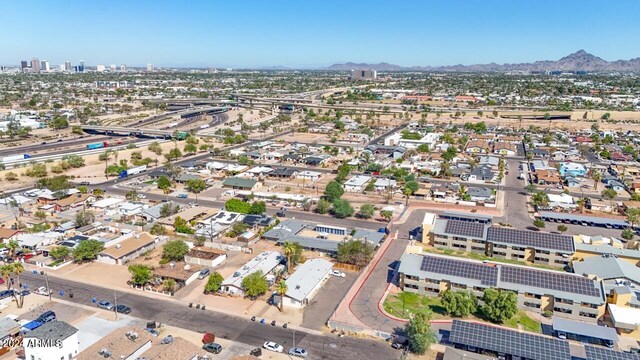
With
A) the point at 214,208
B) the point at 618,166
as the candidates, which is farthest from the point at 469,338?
the point at 618,166

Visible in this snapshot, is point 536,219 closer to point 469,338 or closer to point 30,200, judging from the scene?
point 469,338

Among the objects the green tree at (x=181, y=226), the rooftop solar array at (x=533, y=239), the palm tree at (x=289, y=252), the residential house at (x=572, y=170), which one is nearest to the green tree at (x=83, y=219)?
the green tree at (x=181, y=226)

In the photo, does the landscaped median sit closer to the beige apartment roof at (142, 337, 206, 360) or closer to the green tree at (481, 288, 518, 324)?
the green tree at (481, 288, 518, 324)

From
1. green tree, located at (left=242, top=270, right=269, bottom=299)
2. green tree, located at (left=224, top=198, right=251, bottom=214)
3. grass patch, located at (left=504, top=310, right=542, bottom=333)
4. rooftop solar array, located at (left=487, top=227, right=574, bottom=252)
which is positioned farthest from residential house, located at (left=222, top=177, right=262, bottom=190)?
grass patch, located at (left=504, top=310, right=542, bottom=333)

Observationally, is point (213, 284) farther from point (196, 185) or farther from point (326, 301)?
point (196, 185)

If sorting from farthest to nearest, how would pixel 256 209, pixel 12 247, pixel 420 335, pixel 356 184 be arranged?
pixel 356 184, pixel 256 209, pixel 12 247, pixel 420 335

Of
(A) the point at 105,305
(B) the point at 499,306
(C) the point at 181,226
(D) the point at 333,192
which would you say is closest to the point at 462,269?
(B) the point at 499,306
